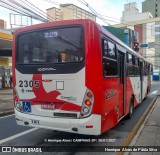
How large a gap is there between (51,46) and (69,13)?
37.5ft

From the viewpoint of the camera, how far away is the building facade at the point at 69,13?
16.2 metres

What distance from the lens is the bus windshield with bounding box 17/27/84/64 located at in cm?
612

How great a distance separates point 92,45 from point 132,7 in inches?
2788

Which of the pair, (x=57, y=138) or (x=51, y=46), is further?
(x=57, y=138)

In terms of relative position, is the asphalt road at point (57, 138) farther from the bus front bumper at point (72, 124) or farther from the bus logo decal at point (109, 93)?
the bus logo decal at point (109, 93)

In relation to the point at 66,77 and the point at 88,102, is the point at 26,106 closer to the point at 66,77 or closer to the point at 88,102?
the point at 66,77

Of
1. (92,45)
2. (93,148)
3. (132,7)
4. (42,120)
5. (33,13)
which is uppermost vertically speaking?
(132,7)

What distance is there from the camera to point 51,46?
21.1 ft

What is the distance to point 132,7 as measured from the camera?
72.7 meters

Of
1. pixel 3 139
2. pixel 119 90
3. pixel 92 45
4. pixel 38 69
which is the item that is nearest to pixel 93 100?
pixel 92 45

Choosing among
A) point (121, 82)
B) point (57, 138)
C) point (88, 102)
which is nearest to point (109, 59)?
point (88, 102)

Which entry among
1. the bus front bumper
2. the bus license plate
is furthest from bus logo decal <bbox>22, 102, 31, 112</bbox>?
the bus license plate

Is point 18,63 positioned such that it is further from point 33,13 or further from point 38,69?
point 33,13

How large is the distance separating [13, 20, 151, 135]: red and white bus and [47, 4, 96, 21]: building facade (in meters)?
9.48
